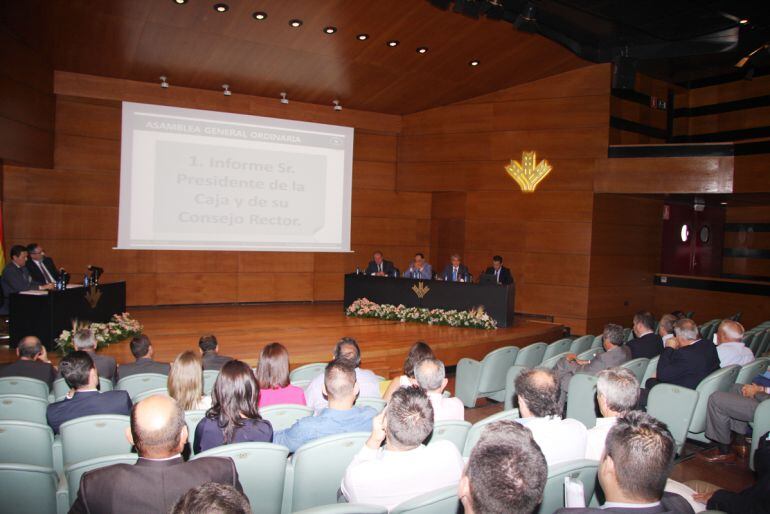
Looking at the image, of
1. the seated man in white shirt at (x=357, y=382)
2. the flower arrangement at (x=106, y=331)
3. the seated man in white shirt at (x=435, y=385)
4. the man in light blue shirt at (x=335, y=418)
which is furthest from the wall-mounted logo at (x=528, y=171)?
the man in light blue shirt at (x=335, y=418)

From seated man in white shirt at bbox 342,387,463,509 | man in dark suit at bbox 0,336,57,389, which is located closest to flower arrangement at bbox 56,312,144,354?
man in dark suit at bbox 0,336,57,389

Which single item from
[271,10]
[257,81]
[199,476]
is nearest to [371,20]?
[271,10]

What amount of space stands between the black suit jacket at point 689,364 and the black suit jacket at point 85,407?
4083 mm

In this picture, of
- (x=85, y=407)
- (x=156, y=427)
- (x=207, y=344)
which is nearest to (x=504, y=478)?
(x=156, y=427)

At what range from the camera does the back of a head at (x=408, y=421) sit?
2.13 metres

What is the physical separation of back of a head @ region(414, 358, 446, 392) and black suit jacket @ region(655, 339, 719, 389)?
244 cm

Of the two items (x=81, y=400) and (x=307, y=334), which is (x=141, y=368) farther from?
(x=307, y=334)

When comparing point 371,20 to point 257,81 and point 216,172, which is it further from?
point 216,172

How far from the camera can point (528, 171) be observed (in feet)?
35.5

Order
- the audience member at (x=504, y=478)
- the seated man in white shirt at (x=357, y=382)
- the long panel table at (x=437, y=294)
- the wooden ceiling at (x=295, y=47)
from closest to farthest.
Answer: the audience member at (x=504, y=478) → the seated man in white shirt at (x=357, y=382) → the wooden ceiling at (x=295, y=47) → the long panel table at (x=437, y=294)

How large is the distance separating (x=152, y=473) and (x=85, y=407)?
1493 mm

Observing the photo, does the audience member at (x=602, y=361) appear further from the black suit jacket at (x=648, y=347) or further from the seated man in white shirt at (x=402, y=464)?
the seated man in white shirt at (x=402, y=464)

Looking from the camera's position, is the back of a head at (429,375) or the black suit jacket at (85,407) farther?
the back of a head at (429,375)

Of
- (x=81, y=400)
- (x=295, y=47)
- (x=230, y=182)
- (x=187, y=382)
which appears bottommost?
(x=81, y=400)
